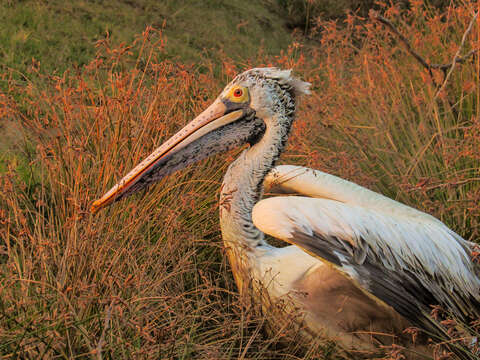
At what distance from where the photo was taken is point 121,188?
284 cm

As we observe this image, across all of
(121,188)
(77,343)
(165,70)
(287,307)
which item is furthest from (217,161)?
(77,343)

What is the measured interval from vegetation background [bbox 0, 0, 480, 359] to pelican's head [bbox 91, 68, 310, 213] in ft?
0.71

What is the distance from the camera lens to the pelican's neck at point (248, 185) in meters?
2.98

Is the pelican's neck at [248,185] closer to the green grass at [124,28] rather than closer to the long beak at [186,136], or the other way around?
the long beak at [186,136]

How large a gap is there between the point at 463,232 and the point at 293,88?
146cm

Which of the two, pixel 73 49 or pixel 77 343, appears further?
pixel 73 49

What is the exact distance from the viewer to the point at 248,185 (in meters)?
Result: 3.08

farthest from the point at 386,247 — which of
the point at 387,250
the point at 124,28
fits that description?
the point at 124,28

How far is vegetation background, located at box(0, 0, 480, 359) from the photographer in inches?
88.0

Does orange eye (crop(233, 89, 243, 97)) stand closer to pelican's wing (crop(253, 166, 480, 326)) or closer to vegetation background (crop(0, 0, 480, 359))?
vegetation background (crop(0, 0, 480, 359))

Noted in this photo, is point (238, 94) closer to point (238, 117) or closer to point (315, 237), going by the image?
point (238, 117)

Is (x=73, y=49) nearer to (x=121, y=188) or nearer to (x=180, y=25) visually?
(x=180, y=25)

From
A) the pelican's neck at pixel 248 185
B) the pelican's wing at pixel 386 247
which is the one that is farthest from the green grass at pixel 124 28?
the pelican's wing at pixel 386 247

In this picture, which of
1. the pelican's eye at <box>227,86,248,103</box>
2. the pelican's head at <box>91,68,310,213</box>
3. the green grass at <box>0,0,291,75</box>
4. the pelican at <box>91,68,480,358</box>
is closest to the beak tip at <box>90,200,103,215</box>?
the pelican at <box>91,68,480,358</box>
